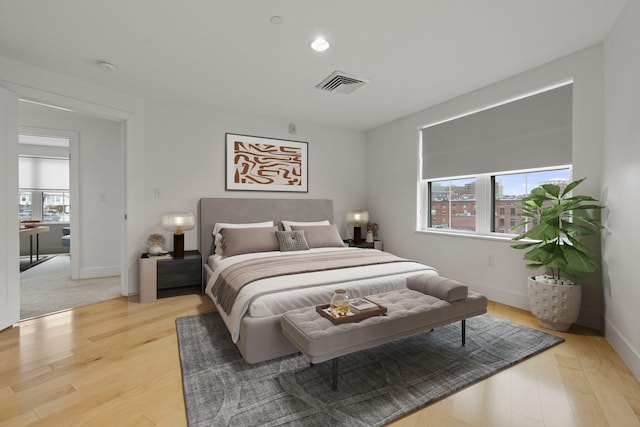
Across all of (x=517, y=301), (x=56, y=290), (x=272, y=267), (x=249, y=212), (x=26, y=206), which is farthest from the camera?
(x=26, y=206)

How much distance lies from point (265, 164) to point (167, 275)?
205cm

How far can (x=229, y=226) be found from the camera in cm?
408

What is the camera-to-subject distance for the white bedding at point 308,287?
221cm

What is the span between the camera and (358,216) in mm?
5090

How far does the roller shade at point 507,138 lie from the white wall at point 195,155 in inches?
70.3

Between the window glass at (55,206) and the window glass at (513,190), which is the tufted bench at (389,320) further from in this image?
the window glass at (55,206)

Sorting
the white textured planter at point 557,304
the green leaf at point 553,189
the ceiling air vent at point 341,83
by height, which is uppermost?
the ceiling air vent at point 341,83

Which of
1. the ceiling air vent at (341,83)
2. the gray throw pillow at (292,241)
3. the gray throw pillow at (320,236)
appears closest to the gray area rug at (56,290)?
the gray throw pillow at (292,241)

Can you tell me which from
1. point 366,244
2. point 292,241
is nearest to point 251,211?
point 292,241

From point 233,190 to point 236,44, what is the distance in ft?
7.29

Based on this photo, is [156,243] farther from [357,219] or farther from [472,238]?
[472,238]

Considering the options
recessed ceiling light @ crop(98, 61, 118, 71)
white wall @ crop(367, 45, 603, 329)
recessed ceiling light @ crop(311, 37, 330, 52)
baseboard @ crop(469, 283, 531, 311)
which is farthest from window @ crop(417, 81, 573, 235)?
recessed ceiling light @ crop(98, 61, 118, 71)

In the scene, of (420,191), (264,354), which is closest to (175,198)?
(264,354)

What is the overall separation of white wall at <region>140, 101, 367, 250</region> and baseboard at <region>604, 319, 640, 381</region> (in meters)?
3.71
